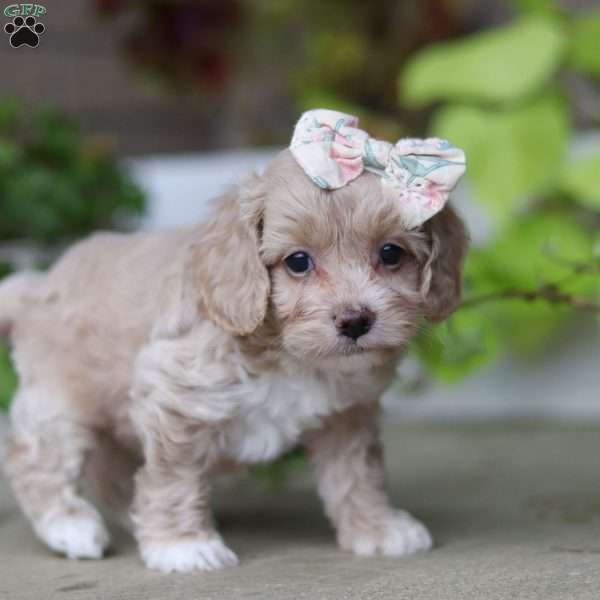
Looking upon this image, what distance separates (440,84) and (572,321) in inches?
57.0

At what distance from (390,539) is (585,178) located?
2.34 metres

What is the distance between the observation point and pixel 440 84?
5.36 meters

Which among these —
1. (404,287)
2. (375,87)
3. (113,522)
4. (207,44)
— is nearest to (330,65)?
(375,87)

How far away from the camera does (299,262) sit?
2926 millimetres

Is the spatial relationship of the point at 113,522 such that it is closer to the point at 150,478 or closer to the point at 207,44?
the point at 150,478

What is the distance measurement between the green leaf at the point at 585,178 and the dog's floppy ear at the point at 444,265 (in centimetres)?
199

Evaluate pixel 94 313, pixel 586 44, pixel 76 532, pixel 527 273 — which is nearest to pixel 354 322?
pixel 94 313

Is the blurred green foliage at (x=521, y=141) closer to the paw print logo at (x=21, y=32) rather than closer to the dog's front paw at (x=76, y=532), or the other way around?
the dog's front paw at (x=76, y=532)

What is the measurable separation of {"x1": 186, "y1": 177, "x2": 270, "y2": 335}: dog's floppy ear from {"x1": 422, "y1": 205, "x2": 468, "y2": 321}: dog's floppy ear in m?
0.45

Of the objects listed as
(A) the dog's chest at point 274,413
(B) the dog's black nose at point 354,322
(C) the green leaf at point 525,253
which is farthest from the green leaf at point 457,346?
(B) the dog's black nose at point 354,322

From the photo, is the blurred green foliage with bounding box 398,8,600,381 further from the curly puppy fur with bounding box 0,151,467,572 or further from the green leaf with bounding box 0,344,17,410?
the green leaf with bounding box 0,344,17,410

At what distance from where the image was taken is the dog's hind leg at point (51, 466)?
3.37 metres

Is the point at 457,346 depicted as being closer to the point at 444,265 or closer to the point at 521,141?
the point at 444,265

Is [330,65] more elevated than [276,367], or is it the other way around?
[330,65]
